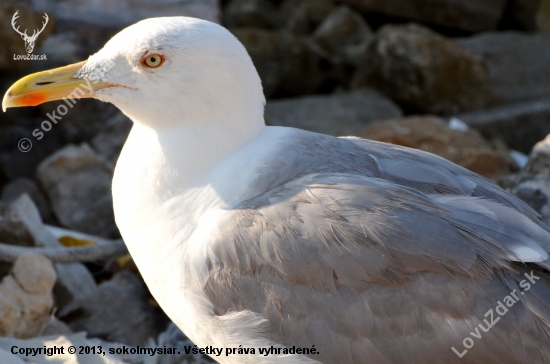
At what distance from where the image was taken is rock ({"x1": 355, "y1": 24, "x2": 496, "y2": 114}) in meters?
7.62

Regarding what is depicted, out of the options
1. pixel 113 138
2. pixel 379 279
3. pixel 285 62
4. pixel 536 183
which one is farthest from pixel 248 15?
pixel 379 279

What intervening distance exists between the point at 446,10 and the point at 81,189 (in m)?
6.09

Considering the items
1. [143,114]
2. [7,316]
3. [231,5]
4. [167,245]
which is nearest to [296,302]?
[167,245]

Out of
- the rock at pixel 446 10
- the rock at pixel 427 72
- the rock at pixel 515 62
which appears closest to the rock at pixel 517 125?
the rock at pixel 427 72

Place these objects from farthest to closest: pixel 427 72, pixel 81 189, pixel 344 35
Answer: pixel 344 35 → pixel 427 72 → pixel 81 189

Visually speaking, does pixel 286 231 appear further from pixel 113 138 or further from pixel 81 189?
pixel 113 138

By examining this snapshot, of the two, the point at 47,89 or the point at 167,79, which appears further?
the point at 47,89

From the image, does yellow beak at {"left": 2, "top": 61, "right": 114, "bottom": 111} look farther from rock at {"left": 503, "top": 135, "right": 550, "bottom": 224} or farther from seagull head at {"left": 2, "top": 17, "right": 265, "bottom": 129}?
rock at {"left": 503, "top": 135, "right": 550, "bottom": 224}

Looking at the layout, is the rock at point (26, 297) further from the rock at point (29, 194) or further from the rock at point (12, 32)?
the rock at point (12, 32)

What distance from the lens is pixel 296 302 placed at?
9.48 ft

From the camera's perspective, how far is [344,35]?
29.8 ft

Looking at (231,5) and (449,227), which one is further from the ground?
(449,227)

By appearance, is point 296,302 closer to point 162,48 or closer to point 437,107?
point 162,48

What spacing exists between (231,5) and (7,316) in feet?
22.7
